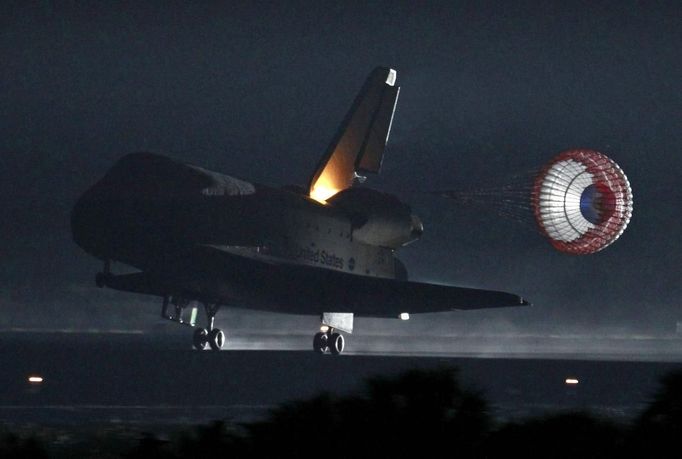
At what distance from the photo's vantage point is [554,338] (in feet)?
189

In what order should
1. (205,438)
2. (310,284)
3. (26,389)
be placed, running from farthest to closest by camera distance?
(310,284) < (26,389) < (205,438)

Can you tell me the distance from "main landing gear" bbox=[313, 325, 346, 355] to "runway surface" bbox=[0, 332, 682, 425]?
635cm

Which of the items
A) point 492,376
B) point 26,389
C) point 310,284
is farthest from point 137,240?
point 492,376

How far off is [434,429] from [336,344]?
23.8 metres

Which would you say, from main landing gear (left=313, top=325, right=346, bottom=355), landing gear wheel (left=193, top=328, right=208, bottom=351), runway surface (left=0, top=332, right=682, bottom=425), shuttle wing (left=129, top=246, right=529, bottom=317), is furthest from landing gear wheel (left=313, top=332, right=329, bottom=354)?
runway surface (left=0, top=332, right=682, bottom=425)

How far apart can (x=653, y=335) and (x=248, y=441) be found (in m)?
48.5

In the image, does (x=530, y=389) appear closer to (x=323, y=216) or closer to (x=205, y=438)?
(x=323, y=216)

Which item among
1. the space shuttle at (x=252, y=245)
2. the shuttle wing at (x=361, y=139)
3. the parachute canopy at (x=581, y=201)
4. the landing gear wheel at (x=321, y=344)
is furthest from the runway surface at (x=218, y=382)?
the shuttle wing at (x=361, y=139)

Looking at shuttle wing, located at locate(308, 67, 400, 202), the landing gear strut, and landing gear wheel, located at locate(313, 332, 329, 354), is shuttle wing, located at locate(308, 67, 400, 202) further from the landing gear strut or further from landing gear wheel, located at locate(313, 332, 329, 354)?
the landing gear strut

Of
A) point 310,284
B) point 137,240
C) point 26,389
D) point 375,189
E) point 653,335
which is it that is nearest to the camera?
point 26,389

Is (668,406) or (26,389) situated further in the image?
(26,389)

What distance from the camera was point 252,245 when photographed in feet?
107

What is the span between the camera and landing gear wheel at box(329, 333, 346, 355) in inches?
1311

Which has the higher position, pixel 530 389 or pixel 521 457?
pixel 530 389
